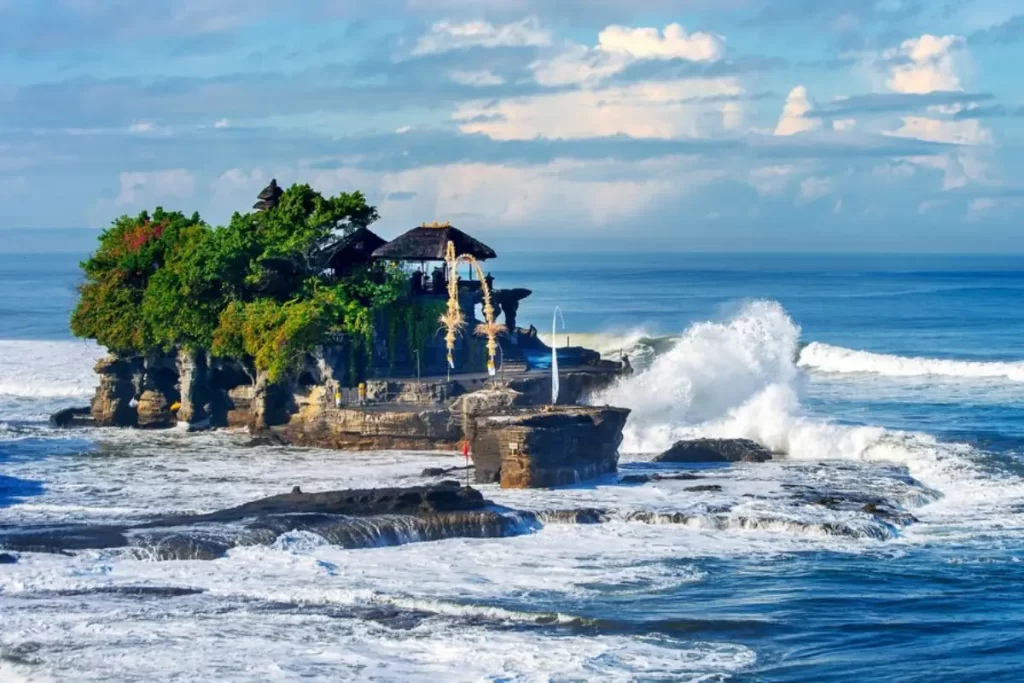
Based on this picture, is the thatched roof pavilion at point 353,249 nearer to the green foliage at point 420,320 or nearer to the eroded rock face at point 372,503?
the green foliage at point 420,320

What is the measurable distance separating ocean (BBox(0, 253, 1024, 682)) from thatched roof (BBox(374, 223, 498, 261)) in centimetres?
684

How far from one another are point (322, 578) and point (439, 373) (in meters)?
21.7

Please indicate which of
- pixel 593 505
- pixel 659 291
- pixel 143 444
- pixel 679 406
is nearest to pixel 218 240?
pixel 143 444

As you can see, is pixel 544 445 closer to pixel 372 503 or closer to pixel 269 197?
pixel 372 503

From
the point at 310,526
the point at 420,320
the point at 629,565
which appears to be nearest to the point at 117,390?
the point at 420,320

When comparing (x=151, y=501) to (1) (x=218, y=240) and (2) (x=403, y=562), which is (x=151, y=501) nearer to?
(2) (x=403, y=562)

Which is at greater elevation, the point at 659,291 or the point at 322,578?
the point at 659,291

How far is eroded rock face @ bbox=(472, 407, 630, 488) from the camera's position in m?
39.4

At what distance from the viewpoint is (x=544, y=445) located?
39.5 m

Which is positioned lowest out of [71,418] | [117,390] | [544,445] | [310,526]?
[310,526]

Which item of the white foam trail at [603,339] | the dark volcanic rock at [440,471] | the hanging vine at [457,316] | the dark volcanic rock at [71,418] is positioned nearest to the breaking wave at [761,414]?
the hanging vine at [457,316]

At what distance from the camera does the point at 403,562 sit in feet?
105

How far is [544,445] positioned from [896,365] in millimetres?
35258

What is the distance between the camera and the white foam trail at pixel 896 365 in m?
68.1
